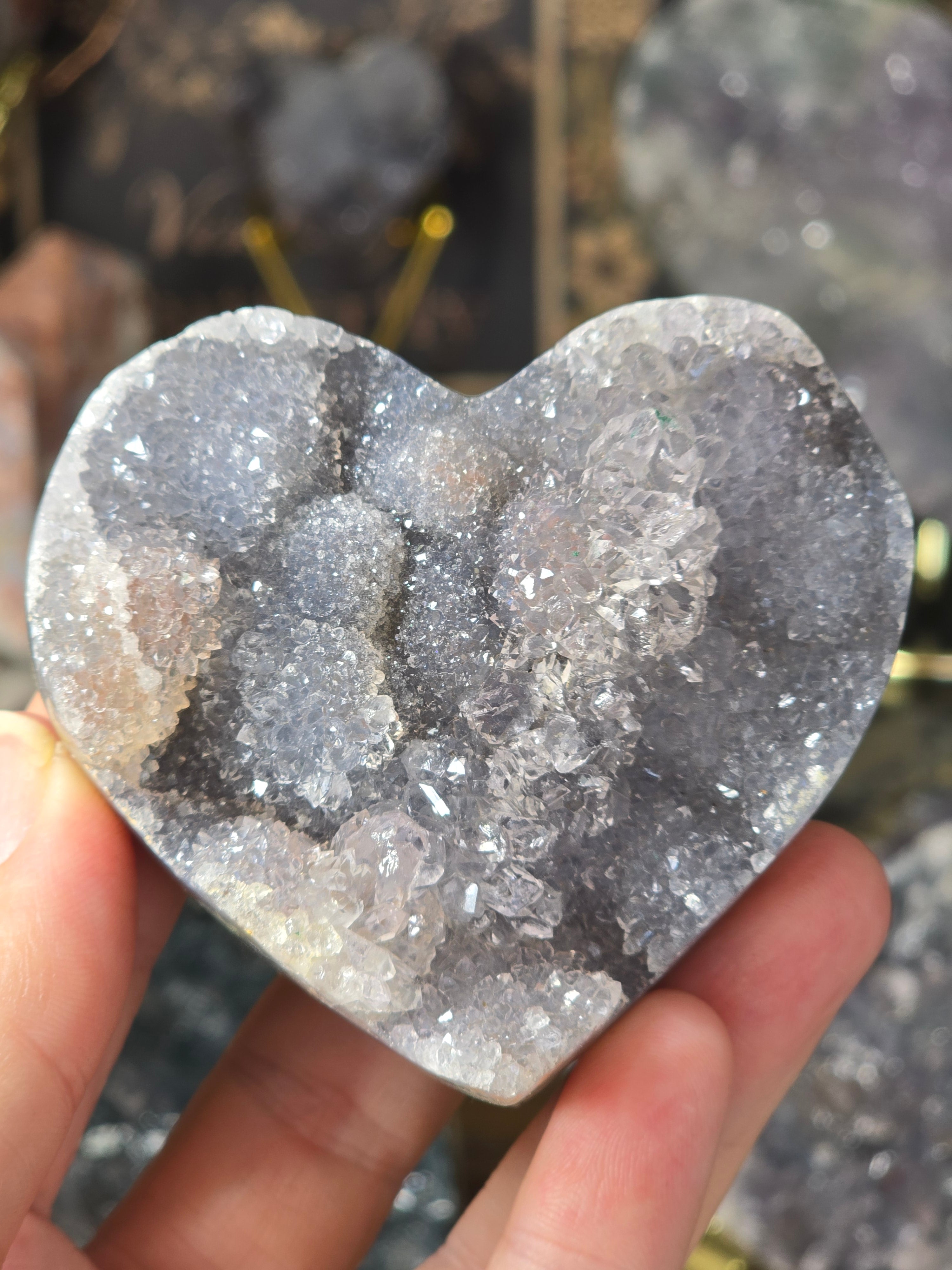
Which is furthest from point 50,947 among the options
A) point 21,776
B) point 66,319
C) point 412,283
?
point 412,283

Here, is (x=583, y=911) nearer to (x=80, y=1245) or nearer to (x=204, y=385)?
(x=204, y=385)

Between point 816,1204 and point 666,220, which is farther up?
point 666,220

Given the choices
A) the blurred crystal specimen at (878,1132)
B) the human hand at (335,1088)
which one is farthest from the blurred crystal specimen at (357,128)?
the blurred crystal specimen at (878,1132)

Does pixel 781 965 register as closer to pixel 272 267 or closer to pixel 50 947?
pixel 50 947

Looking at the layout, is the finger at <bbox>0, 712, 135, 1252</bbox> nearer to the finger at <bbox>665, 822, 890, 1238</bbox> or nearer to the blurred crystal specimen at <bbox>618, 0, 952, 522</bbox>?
the finger at <bbox>665, 822, 890, 1238</bbox>

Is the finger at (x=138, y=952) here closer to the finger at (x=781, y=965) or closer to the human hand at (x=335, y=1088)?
the human hand at (x=335, y=1088)

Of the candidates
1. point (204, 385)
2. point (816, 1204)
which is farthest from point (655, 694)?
point (816, 1204)
